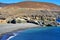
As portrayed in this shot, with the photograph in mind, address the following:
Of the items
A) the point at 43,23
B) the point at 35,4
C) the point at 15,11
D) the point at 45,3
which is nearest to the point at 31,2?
the point at 35,4

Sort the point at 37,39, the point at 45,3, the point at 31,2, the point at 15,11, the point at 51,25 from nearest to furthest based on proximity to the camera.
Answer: the point at 37,39 < the point at 51,25 < the point at 15,11 < the point at 45,3 < the point at 31,2

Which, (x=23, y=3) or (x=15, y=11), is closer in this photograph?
(x=15, y=11)

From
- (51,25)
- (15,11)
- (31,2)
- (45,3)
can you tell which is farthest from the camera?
(31,2)

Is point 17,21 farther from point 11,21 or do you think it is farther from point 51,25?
point 51,25

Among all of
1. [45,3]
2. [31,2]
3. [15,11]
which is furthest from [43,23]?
[31,2]

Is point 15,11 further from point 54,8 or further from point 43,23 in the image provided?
point 43,23

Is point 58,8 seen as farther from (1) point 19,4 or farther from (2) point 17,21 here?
(2) point 17,21

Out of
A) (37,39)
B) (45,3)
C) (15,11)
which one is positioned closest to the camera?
(37,39)

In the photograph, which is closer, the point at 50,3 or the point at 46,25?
the point at 46,25
